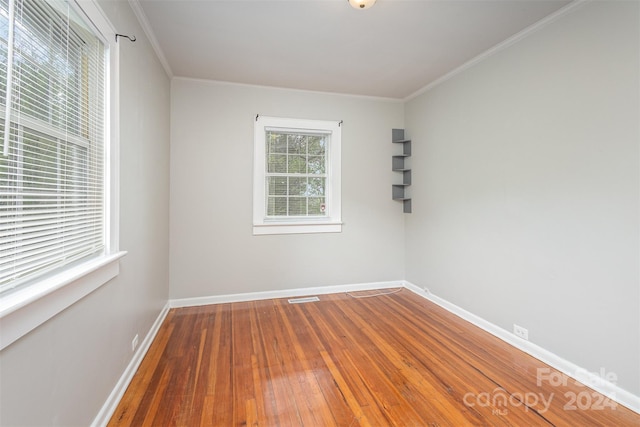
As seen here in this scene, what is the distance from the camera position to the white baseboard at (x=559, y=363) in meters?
1.75

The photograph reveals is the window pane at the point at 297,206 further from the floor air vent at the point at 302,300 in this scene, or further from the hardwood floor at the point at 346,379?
the hardwood floor at the point at 346,379

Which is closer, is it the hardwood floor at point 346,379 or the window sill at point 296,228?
the hardwood floor at point 346,379

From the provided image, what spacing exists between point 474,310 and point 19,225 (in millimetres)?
3395

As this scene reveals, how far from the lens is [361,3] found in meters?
1.98

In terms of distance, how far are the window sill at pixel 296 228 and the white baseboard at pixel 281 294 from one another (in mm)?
753

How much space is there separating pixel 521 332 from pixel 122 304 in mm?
3089

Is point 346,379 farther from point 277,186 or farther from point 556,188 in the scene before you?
point 277,186

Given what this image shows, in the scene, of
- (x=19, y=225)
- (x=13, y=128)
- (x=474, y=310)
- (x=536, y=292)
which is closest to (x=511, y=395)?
(x=536, y=292)

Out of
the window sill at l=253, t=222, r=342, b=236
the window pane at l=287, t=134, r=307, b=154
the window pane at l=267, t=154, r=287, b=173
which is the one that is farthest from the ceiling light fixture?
the window sill at l=253, t=222, r=342, b=236

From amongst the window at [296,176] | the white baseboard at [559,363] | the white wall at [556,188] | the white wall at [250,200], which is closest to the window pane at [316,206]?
the window at [296,176]

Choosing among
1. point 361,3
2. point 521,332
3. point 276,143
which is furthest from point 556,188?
point 276,143

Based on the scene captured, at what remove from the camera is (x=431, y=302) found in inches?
136

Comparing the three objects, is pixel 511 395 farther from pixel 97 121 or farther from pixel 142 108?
pixel 142 108

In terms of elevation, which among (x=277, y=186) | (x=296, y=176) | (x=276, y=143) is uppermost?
(x=276, y=143)
